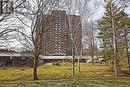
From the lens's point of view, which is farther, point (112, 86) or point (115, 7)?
point (115, 7)

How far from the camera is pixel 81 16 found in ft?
124

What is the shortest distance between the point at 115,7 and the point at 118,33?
899 centimetres

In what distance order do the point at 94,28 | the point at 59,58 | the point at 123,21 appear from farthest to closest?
1. the point at 59,58
2. the point at 94,28
3. the point at 123,21

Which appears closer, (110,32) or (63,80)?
(63,80)

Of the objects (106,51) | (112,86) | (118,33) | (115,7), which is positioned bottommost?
(112,86)

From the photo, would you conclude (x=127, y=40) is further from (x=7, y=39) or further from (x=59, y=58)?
(x=59, y=58)

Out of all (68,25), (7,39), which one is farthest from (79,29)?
(7,39)

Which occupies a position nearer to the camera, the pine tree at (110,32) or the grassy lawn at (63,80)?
the grassy lawn at (63,80)

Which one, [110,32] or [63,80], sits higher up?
[110,32]

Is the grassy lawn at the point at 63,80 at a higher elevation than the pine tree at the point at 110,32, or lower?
lower

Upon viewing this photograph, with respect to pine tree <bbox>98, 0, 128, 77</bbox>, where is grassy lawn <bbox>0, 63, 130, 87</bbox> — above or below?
below

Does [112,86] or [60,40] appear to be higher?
[60,40]

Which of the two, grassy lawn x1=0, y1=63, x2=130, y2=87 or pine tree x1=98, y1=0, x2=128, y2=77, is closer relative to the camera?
grassy lawn x1=0, y1=63, x2=130, y2=87

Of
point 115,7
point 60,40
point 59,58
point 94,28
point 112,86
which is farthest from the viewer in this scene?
point 59,58
